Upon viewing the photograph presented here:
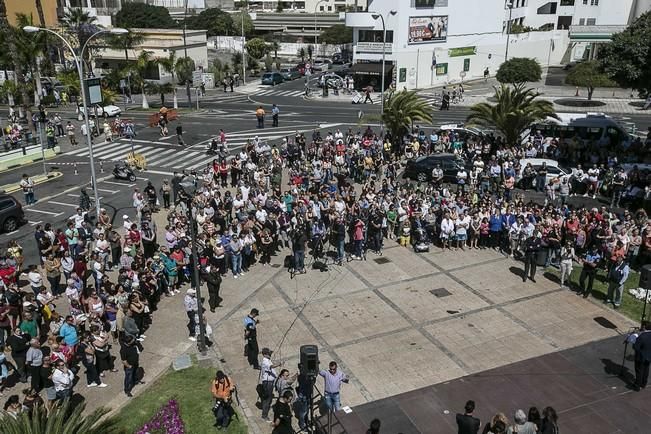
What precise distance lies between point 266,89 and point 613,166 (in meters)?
45.9

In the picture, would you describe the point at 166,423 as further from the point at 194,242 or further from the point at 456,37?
the point at 456,37

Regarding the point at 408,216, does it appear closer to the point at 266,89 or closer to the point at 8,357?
the point at 8,357

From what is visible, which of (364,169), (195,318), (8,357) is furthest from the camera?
(364,169)

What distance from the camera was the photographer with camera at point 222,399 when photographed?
1221cm


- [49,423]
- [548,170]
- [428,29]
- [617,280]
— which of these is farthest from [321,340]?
[428,29]

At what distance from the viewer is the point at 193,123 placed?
47.1m

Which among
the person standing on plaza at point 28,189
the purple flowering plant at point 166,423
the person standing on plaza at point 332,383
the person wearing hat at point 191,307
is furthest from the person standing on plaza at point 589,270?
the person standing on plaza at point 28,189

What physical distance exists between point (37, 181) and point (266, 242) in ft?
59.2

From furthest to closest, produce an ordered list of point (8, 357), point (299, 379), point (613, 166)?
point (613, 166) < point (8, 357) < point (299, 379)

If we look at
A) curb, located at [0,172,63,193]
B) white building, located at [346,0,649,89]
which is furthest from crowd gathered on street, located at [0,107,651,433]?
white building, located at [346,0,649,89]

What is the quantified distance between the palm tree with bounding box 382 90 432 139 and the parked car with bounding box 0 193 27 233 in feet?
A: 64.3

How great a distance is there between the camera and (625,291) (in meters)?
18.7

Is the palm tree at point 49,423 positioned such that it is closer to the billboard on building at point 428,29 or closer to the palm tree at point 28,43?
the palm tree at point 28,43

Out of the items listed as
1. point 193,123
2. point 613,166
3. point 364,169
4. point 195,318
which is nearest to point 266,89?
point 193,123
